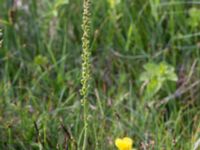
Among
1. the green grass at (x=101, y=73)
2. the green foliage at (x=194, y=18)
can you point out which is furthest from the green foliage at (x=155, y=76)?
the green foliage at (x=194, y=18)

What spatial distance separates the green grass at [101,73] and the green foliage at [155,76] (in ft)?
0.16

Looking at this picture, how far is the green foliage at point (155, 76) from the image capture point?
273 centimetres

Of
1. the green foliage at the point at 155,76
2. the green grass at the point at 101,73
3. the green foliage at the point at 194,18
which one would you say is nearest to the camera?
the green grass at the point at 101,73

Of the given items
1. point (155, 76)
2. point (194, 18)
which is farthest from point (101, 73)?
point (194, 18)

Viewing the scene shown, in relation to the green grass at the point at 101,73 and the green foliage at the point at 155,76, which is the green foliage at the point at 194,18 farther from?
the green foliage at the point at 155,76

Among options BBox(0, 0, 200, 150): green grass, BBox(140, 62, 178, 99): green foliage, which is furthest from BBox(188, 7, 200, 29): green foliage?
BBox(140, 62, 178, 99): green foliage

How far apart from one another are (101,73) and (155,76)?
0.30 meters

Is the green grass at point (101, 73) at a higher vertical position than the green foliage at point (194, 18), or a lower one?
lower

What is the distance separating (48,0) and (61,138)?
1.18 metres

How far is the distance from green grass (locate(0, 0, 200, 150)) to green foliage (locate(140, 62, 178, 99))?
5cm

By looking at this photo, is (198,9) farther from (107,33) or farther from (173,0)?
(107,33)

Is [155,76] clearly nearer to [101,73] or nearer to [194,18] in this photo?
[101,73]

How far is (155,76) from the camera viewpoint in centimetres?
279

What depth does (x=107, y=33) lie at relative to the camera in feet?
10.2
